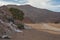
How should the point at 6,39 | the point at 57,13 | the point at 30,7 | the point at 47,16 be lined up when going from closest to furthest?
the point at 6,39, the point at 47,16, the point at 57,13, the point at 30,7

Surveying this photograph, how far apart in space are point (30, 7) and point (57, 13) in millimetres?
23862

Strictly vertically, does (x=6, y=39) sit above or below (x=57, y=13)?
above

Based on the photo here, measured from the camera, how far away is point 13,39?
21422mm

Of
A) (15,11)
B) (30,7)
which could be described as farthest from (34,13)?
(15,11)

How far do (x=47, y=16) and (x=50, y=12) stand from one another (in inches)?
496

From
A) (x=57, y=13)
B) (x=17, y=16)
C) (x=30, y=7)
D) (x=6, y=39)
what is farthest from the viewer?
(x=30, y=7)

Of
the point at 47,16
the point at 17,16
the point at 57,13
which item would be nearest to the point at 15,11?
the point at 17,16

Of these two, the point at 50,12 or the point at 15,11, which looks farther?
the point at 50,12

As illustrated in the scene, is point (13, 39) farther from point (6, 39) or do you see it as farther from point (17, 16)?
point (17, 16)

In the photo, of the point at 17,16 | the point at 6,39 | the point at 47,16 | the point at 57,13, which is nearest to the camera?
the point at 6,39

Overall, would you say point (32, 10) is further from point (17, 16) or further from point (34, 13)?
point (17, 16)

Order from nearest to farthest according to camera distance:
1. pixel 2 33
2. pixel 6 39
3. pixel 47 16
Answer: pixel 6 39, pixel 2 33, pixel 47 16

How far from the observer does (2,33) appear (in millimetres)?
24281

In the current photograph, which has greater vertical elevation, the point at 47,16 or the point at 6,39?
the point at 6,39
